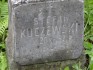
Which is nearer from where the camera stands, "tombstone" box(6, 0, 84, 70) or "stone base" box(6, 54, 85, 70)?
"tombstone" box(6, 0, 84, 70)

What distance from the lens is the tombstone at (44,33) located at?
329 cm

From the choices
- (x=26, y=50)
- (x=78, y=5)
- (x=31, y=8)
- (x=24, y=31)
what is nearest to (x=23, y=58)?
(x=26, y=50)

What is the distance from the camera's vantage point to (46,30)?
344 centimetres

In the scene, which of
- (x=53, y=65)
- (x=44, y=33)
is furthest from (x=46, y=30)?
(x=53, y=65)

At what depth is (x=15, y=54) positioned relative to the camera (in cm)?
345

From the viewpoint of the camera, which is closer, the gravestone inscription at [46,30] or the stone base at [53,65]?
the gravestone inscription at [46,30]

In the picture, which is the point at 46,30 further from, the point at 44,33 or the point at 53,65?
the point at 53,65

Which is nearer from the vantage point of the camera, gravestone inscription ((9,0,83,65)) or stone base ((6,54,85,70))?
gravestone inscription ((9,0,83,65))

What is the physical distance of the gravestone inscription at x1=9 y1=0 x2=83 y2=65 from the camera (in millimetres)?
3282

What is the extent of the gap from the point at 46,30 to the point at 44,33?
1.5 inches

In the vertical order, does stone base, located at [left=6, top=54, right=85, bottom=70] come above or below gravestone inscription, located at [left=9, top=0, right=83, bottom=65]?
below

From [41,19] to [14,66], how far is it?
1.99 ft

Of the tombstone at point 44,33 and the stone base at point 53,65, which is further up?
the tombstone at point 44,33

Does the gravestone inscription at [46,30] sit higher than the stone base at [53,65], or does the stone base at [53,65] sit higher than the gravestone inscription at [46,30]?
the gravestone inscription at [46,30]
